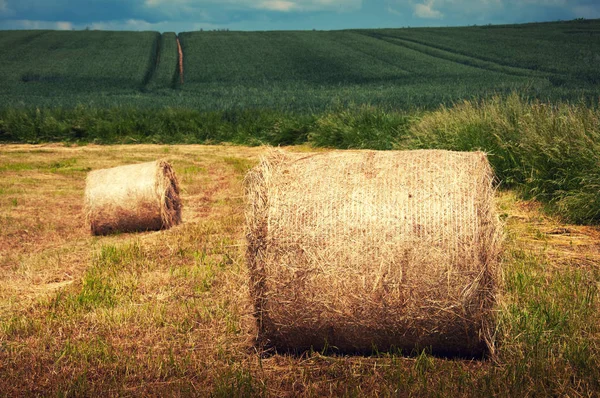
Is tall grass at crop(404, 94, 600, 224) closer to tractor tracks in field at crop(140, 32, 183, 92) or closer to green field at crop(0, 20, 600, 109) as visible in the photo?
green field at crop(0, 20, 600, 109)

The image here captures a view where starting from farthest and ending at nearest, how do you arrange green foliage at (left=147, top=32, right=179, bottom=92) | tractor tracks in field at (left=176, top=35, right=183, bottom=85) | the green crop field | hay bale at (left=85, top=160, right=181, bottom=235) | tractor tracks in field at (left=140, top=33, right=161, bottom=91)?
tractor tracks in field at (left=176, top=35, right=183, bottom=85) < tractor tracks in field at (left=140, top=33, right=161, bottom=91) < green foliage at (left=147, top=32, right=179, bottom=92) < hay bale at (left=85, top=160, right=181, bottom=235) < the green crop field

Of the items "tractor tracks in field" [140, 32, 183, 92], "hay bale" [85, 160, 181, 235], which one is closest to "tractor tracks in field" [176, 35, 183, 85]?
"tractor tracks in field" [140, 32, 183, 92]

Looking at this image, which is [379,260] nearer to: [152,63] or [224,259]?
[224,259]

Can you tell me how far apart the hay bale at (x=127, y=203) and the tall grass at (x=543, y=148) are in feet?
16.2

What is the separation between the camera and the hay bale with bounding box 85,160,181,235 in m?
8.91

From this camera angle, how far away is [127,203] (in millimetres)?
8984

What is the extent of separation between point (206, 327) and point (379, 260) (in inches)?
63.2

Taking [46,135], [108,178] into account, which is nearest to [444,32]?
[46,135]

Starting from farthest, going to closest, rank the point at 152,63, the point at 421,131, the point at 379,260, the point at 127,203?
1. the point at 152,63
2. the point at 421,131
3. the point at 127,203
4. the point at 379,260

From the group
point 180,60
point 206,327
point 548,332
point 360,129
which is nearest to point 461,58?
point 180,60

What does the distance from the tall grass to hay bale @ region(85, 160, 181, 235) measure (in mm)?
4952

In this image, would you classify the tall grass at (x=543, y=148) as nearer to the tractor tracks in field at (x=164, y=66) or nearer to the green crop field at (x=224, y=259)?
the green crop field at (x=224, y=259)

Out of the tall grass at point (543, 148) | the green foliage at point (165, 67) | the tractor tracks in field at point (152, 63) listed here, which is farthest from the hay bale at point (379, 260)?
the tractor tracks in field at point (152, 63)

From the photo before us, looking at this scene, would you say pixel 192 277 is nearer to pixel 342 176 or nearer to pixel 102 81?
pixel 342 176
